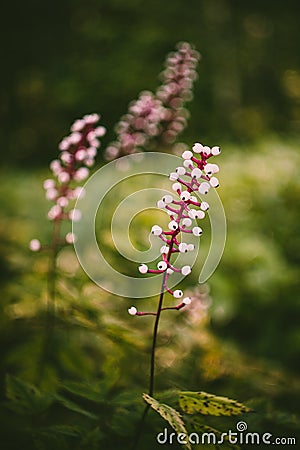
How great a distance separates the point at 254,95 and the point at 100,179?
771 cm

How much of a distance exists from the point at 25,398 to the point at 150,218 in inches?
67.7

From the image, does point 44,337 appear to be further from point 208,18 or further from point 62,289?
point 208,18

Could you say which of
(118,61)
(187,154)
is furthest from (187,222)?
(118,61)

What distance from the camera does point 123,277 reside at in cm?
245

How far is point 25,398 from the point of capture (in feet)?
4.66

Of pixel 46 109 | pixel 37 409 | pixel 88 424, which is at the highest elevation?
pixel 46 109

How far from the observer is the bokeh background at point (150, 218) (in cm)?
188

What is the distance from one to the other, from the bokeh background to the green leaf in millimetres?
13

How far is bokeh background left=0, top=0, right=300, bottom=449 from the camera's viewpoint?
6.18 feet

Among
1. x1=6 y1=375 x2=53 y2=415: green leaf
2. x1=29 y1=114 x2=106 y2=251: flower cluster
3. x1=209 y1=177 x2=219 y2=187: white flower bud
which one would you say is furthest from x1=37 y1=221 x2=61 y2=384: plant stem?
x1=209 y1=177 x2=219 y2=187: white flower bud

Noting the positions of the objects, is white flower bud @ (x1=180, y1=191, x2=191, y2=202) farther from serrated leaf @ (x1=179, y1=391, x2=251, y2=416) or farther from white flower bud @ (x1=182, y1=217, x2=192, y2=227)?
serrated leaf @ (x1=179, y1=391, x2=251, y2=416)

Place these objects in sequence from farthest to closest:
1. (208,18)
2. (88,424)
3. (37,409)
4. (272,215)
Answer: (208,18)
(272,215)
(88,424)
(37,409)

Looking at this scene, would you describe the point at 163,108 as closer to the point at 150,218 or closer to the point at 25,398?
the point at 150,218

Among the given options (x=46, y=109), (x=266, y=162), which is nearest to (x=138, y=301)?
(x=266, y=162)
